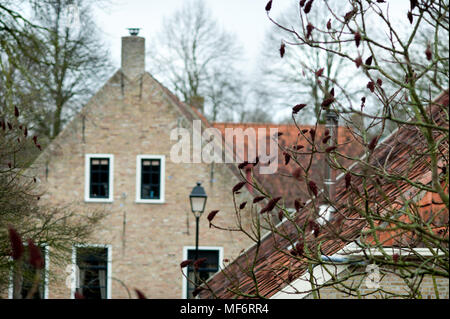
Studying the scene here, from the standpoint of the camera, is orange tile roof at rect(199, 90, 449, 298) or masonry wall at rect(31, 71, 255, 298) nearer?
orange tile roof at rect(199, 90, 449, 298)

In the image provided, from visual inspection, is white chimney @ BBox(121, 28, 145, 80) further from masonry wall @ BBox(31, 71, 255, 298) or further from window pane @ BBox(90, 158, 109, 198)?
window pane @ BBox(90, 158, 109, 198)

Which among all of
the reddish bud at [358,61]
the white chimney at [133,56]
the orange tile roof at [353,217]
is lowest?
the orange tile roof at [353,217]

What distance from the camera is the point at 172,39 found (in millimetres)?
33281

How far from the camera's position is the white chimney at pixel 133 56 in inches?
779

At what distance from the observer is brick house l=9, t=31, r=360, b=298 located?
19.3 metres

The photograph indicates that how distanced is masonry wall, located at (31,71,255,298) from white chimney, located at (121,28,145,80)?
0.78 feet

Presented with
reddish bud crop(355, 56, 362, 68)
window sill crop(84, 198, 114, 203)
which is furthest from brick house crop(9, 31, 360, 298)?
reddish bud crop(355, 56, 362, 68)

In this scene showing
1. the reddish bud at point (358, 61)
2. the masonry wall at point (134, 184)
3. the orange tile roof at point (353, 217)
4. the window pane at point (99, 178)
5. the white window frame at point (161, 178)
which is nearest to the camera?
the reddish bud at point (358, 61)

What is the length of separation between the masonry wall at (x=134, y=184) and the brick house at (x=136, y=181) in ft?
0.09

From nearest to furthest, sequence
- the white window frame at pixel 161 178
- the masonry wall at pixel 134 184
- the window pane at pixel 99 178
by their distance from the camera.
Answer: the masonry wall at pixel 134 184, the white window frame at pixel 161 178, the window pane at pixel 99 178

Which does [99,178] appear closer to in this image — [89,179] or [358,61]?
[89,179]

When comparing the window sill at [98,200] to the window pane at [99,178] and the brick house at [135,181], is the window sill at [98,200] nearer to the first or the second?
the brick house at [135,181]

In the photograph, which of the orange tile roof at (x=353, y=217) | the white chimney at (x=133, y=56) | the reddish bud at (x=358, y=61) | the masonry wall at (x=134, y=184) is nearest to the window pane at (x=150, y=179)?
the masonry wall at (x=134, y=184)

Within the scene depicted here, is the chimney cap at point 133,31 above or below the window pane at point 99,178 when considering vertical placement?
above
